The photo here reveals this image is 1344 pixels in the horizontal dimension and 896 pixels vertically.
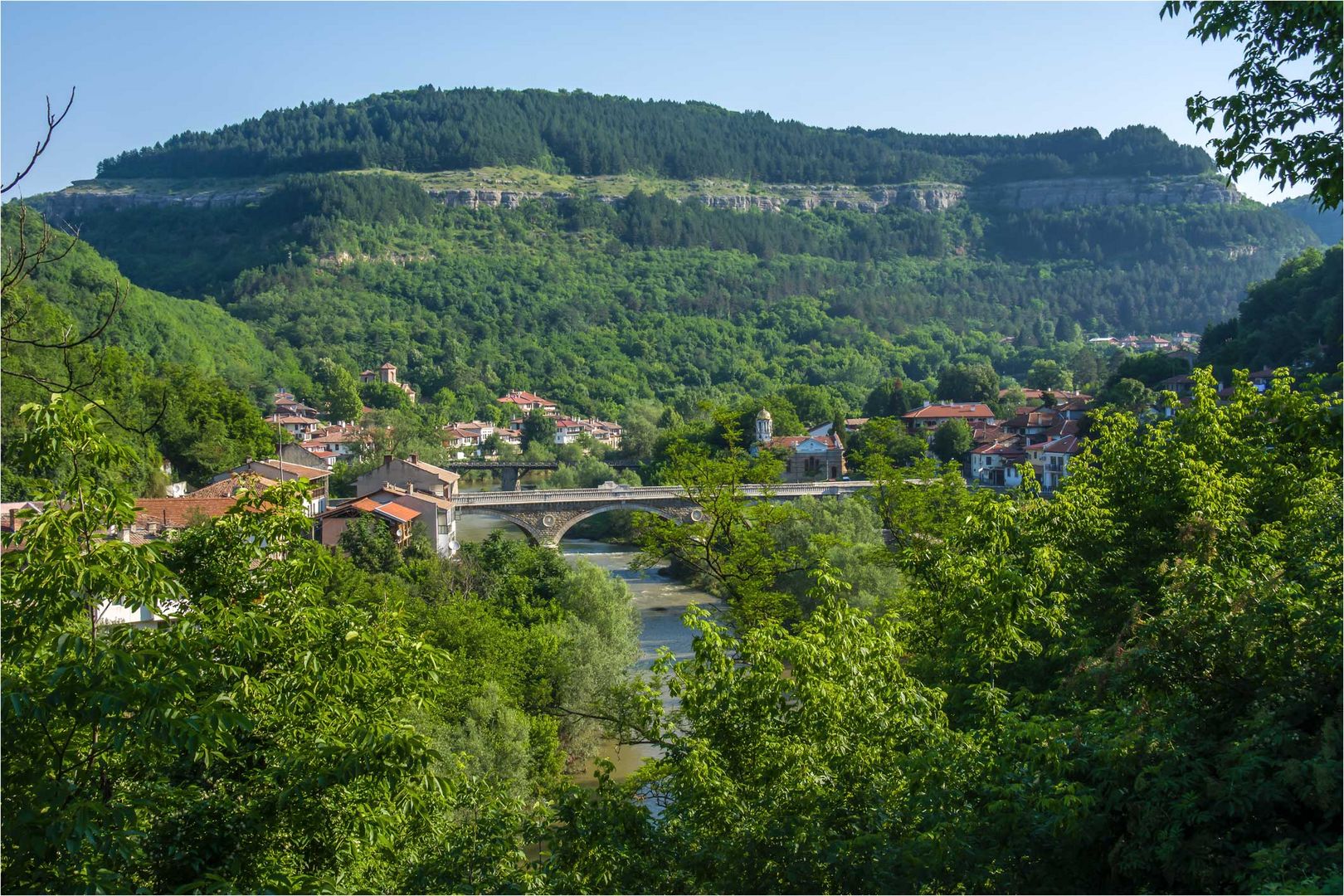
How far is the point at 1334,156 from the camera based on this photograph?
22.5 feet

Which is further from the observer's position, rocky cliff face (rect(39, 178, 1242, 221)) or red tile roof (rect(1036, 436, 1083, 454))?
rocky cliff face (rect(39, 178, 1242, 221))

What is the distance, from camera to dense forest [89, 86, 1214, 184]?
502 ft

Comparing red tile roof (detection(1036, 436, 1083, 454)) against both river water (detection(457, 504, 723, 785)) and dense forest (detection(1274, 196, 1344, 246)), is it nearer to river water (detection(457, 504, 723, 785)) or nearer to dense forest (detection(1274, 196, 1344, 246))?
river water (detection(457, 504, 723, 785))

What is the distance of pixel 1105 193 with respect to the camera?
162 meters

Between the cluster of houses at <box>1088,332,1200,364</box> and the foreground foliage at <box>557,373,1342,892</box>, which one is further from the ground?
the foreground foliage at <box>557,373,1342,892</box>

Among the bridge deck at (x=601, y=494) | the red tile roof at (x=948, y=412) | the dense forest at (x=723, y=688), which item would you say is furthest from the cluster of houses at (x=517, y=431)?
the dense forest at (x=723, y=688)

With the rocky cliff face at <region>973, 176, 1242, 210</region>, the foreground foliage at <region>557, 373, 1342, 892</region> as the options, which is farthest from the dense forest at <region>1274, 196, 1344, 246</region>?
the foreground foliage at <region>557, 373, 1342, 892</region>

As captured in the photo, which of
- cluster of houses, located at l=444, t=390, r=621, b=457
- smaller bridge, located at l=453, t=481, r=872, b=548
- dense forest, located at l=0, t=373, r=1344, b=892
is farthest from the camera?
cluster of houses, located at l=444, t=390, r=621, b=457

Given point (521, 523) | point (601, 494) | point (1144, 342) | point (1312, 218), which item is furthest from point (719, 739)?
point (1312, 218)

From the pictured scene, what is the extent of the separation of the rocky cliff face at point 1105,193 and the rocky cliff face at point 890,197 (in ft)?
0.33

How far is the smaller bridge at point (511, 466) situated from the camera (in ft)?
201

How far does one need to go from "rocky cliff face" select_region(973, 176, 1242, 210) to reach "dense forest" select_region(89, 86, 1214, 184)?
6.81ft

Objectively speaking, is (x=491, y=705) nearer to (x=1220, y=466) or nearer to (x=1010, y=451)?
(x=1220, y=466)

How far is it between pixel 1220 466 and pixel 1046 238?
152m
